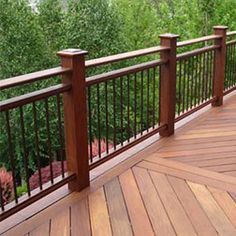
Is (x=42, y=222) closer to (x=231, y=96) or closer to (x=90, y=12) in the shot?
(x=231, y=96)

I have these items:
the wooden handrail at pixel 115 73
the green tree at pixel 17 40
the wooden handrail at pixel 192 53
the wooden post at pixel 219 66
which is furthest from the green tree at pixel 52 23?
the wooden handrail at pixel 115 73

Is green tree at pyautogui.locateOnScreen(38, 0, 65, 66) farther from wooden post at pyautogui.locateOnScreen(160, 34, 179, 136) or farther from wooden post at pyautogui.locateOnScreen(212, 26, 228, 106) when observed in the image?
wooden post at pyautogui.locateOnScreen(160, 34, 179, 136)

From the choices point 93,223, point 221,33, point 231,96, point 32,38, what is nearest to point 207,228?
point 93,223

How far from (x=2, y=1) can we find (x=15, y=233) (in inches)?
446

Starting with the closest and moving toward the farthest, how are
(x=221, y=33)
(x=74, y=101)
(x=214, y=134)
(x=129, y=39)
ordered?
1. (x=74, y=101)
2. (x=214, y=134)
3. (x=221, y=33)
4. (x=129, y=39)

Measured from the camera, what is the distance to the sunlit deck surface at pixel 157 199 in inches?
96.0

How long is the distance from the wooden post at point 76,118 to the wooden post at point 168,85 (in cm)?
116

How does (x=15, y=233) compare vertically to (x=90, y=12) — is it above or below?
below

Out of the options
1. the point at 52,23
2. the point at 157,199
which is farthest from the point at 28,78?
the point at 52,23

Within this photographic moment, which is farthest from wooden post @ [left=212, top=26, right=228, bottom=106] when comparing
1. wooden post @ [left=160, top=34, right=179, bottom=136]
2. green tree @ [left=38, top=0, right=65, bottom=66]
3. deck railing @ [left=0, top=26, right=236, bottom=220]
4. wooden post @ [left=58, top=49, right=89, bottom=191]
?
green tree @ [left=38, top=0, right=65, bottom=66]

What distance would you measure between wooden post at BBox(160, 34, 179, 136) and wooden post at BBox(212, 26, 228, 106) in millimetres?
1192

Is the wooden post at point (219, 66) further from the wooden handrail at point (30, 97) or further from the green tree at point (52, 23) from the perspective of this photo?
the green tree at point (52, 23)

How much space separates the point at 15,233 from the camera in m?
2.38

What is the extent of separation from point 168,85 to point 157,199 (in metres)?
1.29
